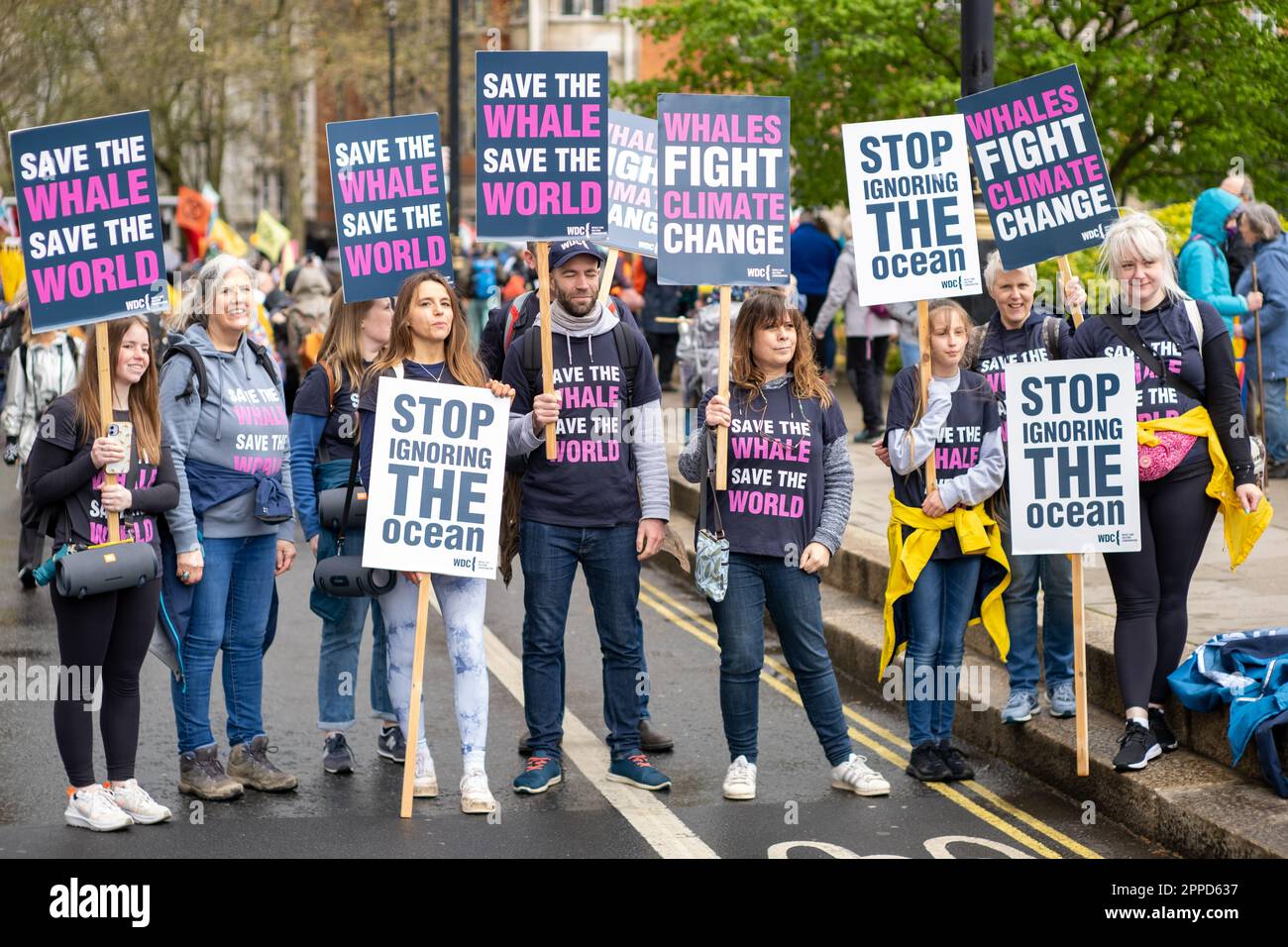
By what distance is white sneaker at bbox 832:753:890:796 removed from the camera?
275 inches

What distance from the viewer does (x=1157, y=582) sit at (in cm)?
700

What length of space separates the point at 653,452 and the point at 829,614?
2.74m

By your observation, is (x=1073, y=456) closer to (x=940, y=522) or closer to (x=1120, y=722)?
(x=940, y=522)

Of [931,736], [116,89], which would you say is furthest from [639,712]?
[116,89]

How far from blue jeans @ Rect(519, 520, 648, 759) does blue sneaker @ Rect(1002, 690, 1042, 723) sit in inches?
57.3

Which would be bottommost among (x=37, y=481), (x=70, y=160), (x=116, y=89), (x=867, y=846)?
(x=867, y=846)

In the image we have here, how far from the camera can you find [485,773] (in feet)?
23.6

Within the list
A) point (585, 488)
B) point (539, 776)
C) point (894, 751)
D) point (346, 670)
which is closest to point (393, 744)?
point (346, 670)

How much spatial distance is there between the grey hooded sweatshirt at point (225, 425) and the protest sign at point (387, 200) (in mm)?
641

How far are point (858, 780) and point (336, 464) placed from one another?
235 cm

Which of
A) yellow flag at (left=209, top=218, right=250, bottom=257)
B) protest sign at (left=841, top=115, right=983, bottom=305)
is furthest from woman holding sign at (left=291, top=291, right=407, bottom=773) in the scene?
yellow flag at (left=209, top=218, right=250, bottom=257)

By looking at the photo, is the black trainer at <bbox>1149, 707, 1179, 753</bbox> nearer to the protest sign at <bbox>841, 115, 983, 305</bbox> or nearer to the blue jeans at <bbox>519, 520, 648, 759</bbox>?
the protest sign at <bbox>841, 115, 983, 305</bbox>
